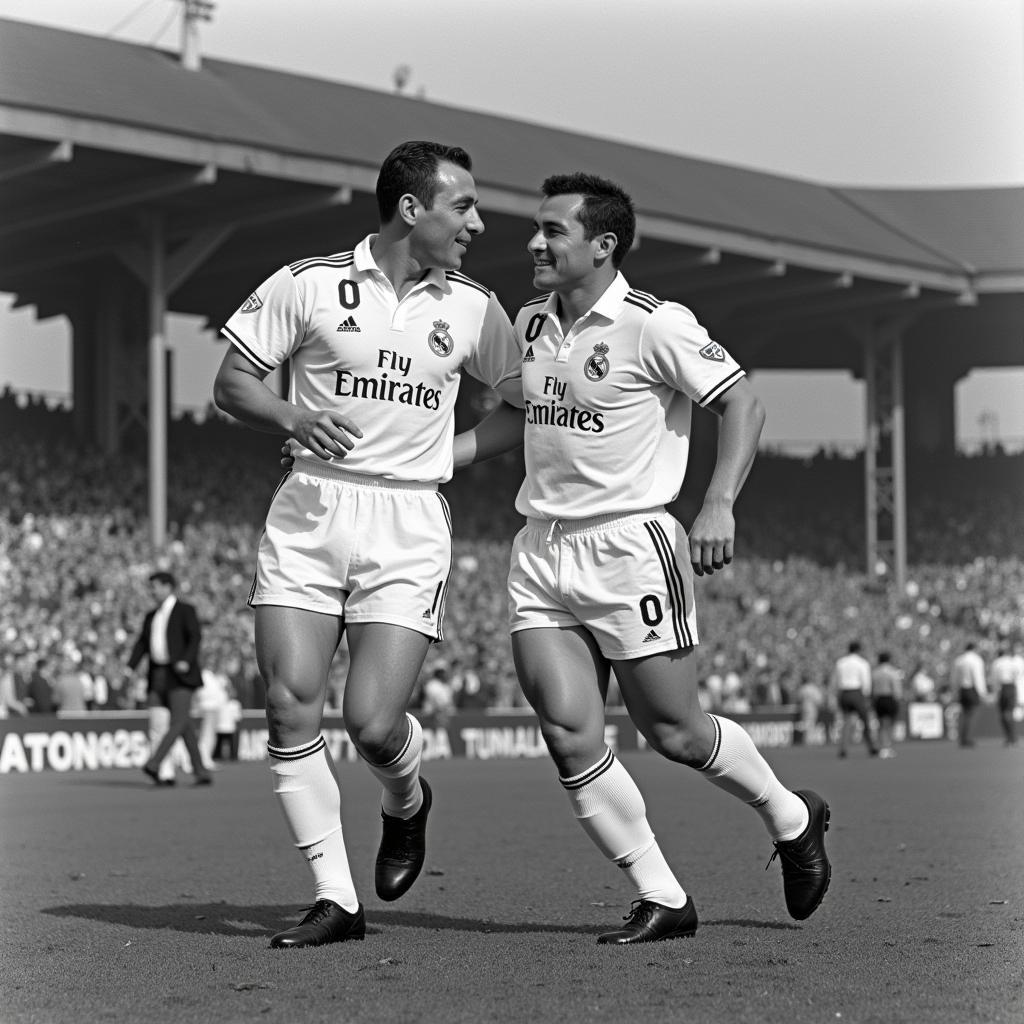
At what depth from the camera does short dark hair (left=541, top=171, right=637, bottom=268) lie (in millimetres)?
6500

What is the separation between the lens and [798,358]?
6312cm

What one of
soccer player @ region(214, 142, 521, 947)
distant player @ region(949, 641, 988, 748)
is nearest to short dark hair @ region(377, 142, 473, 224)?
soccer player @ region(214, 142, 521, 947)

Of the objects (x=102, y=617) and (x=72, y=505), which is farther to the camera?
(x=72, y=505)

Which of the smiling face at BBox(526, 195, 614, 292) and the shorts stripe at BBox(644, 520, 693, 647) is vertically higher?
the smiling face at BBox(526, 195, 614, 292)

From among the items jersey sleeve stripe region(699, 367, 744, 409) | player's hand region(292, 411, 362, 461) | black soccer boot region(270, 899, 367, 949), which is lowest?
black soccer boot region(270, 899, 367, 949)

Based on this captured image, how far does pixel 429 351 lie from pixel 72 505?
102 feet

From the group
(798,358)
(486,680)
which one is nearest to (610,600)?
(486,680)

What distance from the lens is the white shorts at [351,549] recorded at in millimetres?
6344

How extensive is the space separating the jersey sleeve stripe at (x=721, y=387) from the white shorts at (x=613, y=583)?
0.41 meters

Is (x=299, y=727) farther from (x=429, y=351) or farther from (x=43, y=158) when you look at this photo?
(x=43, y=158)

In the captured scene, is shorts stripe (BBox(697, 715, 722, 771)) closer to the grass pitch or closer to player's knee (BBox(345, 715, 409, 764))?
the grass pitch

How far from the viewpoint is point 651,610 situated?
6277 mm

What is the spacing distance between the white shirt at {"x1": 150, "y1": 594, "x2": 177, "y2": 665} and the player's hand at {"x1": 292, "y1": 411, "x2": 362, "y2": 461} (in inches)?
478

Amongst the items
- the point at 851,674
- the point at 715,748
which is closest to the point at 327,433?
the point at 715,748
